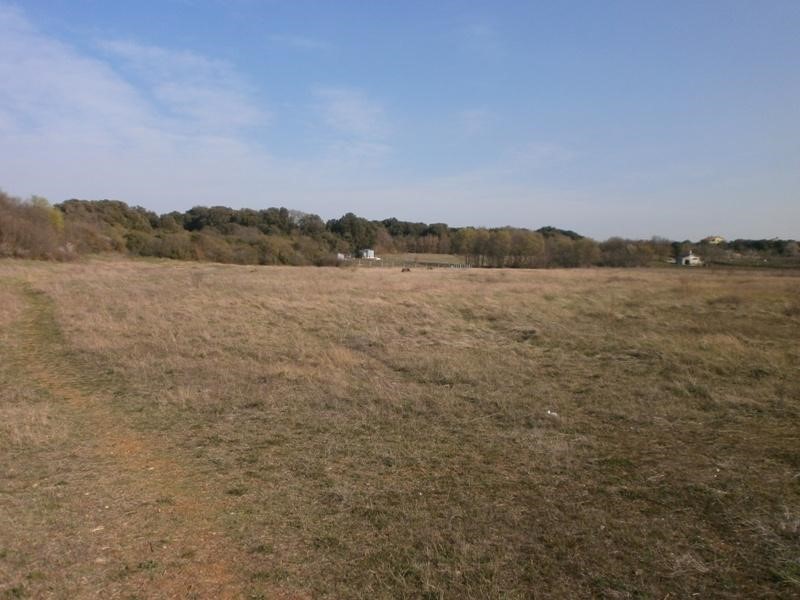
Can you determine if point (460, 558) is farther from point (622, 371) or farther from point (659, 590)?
point (622, 371)

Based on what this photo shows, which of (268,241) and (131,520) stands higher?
(268,241)

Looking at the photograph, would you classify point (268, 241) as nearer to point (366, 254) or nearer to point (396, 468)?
point (366, 254)

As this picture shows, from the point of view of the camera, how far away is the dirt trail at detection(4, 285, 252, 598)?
4.04 meters

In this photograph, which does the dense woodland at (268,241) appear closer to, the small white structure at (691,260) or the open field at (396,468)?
the small white structure at (691,260)

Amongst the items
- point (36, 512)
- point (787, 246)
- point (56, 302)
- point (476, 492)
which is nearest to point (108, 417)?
point (36, 512)

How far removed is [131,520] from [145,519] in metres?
0.12

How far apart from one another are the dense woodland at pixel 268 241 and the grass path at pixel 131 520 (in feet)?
171

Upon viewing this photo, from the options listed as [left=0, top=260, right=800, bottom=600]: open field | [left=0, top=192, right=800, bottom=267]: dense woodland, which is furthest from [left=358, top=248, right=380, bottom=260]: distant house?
[left=0, top=260, right=800, bottom=600]: open field

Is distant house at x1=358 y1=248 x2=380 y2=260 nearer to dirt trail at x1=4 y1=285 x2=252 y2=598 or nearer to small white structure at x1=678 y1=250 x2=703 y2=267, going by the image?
small white structure at x1=678 y1=250 x2=703 y2=267

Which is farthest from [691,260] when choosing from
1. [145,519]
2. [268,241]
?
[145,519]

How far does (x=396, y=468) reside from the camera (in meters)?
6.35

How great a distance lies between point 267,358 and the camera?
41.5 ft

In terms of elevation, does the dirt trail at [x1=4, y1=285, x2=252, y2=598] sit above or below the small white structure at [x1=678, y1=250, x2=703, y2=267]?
below

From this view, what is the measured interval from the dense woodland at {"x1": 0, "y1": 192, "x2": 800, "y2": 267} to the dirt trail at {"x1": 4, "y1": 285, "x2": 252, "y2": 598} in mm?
52294
